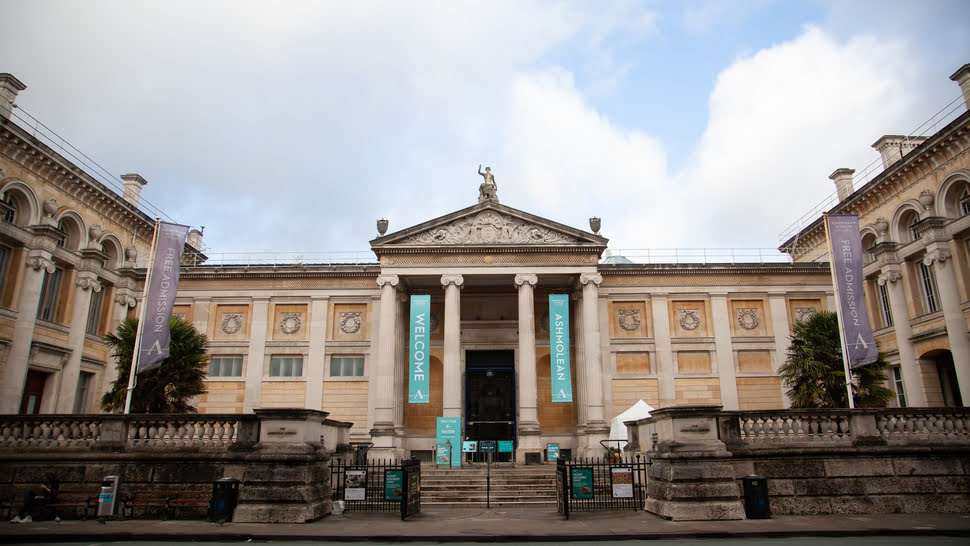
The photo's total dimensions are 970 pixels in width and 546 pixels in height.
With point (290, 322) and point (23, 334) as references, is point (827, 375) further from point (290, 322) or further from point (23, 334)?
point (23, 334)

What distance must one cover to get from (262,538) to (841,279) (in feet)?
59.2

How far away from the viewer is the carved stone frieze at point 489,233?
29625 mm

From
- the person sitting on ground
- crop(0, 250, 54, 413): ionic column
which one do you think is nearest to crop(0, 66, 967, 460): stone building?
crop(0, 250, 54, 413): ionic column

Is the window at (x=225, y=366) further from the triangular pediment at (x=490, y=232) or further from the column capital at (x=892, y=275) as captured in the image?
the column capital at (x=892, y=275)

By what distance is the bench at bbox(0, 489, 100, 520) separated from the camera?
14.8 meters

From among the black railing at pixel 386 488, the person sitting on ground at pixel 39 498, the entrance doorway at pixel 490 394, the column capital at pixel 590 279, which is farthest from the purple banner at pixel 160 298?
the column capital at pixel 590 279

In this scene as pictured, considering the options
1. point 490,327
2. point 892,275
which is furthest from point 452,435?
point 892,275

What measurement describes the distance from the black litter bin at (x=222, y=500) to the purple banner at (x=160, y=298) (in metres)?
6.39

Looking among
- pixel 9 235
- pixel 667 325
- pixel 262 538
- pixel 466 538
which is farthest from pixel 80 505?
pixel 667 325

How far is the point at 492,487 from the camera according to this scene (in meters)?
20.4

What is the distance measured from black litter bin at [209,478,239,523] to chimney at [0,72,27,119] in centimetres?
1973

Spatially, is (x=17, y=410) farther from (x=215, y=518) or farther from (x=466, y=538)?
(x=466, y=538)

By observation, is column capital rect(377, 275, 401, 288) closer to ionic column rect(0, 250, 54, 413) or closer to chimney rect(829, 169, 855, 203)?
ionic column rect(0, 250, 54, 413)

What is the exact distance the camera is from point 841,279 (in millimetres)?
19875
